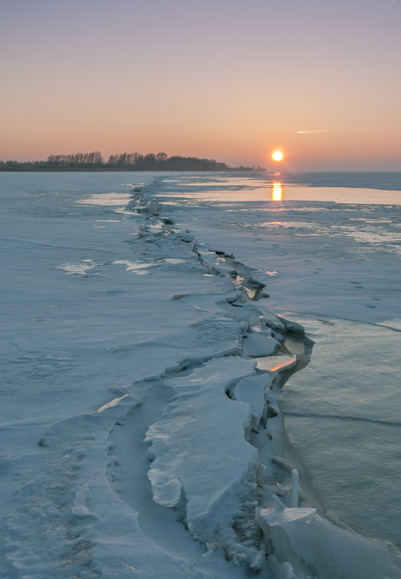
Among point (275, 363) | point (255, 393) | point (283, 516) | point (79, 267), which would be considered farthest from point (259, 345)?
point (79, 267)

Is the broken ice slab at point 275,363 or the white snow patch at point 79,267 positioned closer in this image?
the broken ice slab at point 275,363

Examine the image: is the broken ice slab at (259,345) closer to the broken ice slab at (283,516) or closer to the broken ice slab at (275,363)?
the broken ice slab at (275,363)

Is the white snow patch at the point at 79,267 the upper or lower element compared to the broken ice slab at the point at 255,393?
upper

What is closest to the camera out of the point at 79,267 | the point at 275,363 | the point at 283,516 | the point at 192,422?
the point at 283,516

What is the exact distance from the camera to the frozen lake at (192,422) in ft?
4.69

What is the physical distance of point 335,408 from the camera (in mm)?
2471

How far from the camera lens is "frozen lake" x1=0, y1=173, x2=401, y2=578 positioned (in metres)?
1.43

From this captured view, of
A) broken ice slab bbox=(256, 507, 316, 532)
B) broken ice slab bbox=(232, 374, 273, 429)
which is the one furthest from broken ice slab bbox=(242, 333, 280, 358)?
broken ice slab bbox=(256, 507, 316, 532)

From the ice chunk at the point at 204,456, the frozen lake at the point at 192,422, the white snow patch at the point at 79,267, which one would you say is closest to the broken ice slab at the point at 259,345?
the frozen lake at the point at 192,422

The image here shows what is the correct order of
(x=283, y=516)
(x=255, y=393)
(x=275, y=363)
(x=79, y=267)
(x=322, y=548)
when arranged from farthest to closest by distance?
(x=79, y=267) < (x=275, y=363) < (x=255, y=393) < (x=283, y=516) < (x=322, y=548)

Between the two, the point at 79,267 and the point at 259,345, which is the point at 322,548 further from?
the point at 79,267

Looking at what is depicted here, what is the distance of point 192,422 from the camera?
2186 millimetres

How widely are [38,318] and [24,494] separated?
2.18 m

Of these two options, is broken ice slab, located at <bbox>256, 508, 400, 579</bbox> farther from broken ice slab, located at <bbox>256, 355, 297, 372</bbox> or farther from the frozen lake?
broken ice slab, located at <bbox>256, 355, 297, 372</bbox>
